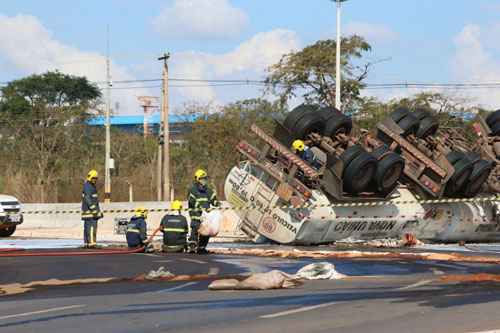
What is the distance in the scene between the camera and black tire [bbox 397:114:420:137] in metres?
22.2

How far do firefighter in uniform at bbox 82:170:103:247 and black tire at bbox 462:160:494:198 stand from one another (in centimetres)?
857

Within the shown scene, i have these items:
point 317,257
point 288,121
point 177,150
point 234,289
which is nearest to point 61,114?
point 177,150

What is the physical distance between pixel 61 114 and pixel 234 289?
152 feet

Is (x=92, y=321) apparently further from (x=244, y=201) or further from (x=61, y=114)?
(x=61, y=114)

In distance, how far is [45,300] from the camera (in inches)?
447

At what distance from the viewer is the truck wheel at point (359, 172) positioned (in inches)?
812

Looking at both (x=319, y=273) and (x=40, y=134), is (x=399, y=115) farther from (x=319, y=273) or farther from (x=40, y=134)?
(x=40, y=134)

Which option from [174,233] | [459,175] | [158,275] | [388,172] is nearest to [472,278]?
[158,275]

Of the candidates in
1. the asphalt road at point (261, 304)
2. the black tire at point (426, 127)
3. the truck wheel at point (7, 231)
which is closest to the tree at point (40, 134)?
the truck wheel at point (7, 231)

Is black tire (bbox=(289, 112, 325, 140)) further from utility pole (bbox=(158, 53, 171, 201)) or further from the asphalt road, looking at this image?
utility pole (bbox=(158, 53, 171, 201))

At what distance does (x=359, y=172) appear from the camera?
2069 cm

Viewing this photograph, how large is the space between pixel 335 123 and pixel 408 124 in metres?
1.76

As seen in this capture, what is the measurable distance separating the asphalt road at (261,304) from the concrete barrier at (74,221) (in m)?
14.1

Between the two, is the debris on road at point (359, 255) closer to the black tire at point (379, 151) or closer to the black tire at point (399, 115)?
the black tire at point (379, 151)
